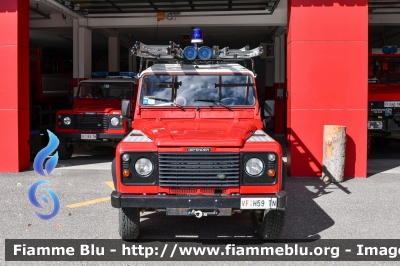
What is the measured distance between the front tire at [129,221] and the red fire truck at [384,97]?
25.5 ft

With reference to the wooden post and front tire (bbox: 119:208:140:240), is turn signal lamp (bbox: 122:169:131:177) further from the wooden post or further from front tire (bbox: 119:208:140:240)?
the wooden post

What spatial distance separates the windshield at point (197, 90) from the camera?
20.6ft

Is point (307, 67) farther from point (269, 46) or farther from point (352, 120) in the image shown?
point (269, 46)

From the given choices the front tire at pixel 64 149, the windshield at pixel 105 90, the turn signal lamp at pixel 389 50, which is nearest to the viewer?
the front tire at pixel 64 149

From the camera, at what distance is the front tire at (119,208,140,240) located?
519cm

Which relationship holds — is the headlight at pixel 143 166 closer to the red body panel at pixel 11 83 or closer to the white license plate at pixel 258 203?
the white license plate at pixel 258 203

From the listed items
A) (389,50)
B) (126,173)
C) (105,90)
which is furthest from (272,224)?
(389,50)

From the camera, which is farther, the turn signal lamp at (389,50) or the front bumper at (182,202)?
the turn signal lamp at (389,50)

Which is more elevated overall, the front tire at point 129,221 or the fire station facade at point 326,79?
the fire station facade at point 326,79

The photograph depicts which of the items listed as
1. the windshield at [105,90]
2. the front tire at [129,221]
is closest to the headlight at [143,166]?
the front tire at [129,221]

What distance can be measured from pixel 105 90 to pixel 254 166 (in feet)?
26.1

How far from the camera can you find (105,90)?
1232cm

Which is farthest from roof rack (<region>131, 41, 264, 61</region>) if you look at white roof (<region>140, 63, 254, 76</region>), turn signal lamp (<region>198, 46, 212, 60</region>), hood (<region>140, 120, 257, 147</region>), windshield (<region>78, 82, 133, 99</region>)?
windshield (<region>78, 82, 133, 99</region>)

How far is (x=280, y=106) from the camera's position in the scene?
18.7m
